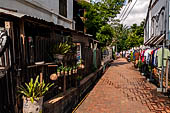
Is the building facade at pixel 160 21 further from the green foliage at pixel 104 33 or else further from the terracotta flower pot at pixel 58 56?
the terracotta flower pot at pixel 58 56

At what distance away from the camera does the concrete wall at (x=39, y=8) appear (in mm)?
5480

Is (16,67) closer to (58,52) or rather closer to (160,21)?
(58,52)

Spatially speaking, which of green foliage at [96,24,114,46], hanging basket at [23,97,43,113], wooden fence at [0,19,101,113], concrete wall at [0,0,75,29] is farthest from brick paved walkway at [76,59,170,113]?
green foliage at [96,24,114,46]

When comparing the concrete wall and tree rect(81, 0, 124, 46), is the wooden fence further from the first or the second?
tree rect(81, 0, 124, 46)

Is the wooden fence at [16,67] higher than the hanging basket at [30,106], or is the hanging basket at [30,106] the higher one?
the wooden fence at [16,67]

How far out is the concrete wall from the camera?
548 centimetres

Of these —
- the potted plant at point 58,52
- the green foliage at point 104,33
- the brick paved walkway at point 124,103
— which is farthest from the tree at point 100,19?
the potted plant at point 58,52

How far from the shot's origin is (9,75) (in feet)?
9.48

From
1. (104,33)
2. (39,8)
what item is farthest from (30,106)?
(104,33)

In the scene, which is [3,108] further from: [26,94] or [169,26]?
[169,26]

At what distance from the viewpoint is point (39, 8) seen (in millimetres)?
7305

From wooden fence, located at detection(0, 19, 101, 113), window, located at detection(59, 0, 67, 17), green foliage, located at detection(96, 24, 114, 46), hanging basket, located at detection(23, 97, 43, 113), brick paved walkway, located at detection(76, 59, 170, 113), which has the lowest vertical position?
brick paved walkway, located at detection(76, 59, 170, 113)

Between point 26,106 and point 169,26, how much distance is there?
→ 1053 cm

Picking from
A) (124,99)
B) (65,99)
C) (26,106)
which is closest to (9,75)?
(26,106)
